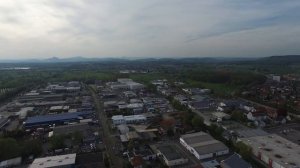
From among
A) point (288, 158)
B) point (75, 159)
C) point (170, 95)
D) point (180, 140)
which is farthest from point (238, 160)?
point (170, 95)

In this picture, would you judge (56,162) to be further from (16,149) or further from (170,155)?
(170,155)

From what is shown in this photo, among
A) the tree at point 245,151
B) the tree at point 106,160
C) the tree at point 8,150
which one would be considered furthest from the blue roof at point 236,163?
the tree at point 8,150

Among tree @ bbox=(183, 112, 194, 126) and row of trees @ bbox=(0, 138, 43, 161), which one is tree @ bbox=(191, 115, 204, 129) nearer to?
tree @ bbox=(183, 112, 194, 126)

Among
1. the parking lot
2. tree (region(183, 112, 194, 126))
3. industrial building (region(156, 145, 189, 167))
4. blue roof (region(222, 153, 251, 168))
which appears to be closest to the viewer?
blue roof (region(222, 153, 251, 168))

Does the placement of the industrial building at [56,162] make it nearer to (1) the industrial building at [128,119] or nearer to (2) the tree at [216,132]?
(1) the industrial building at [128,119]

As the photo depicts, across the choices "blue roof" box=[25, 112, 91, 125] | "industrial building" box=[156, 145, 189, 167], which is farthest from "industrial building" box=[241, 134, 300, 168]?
"blue roof" box=[25, 112, 91, 125]

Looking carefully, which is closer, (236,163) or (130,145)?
(236,163)

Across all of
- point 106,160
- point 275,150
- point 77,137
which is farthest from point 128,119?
point 275,150
